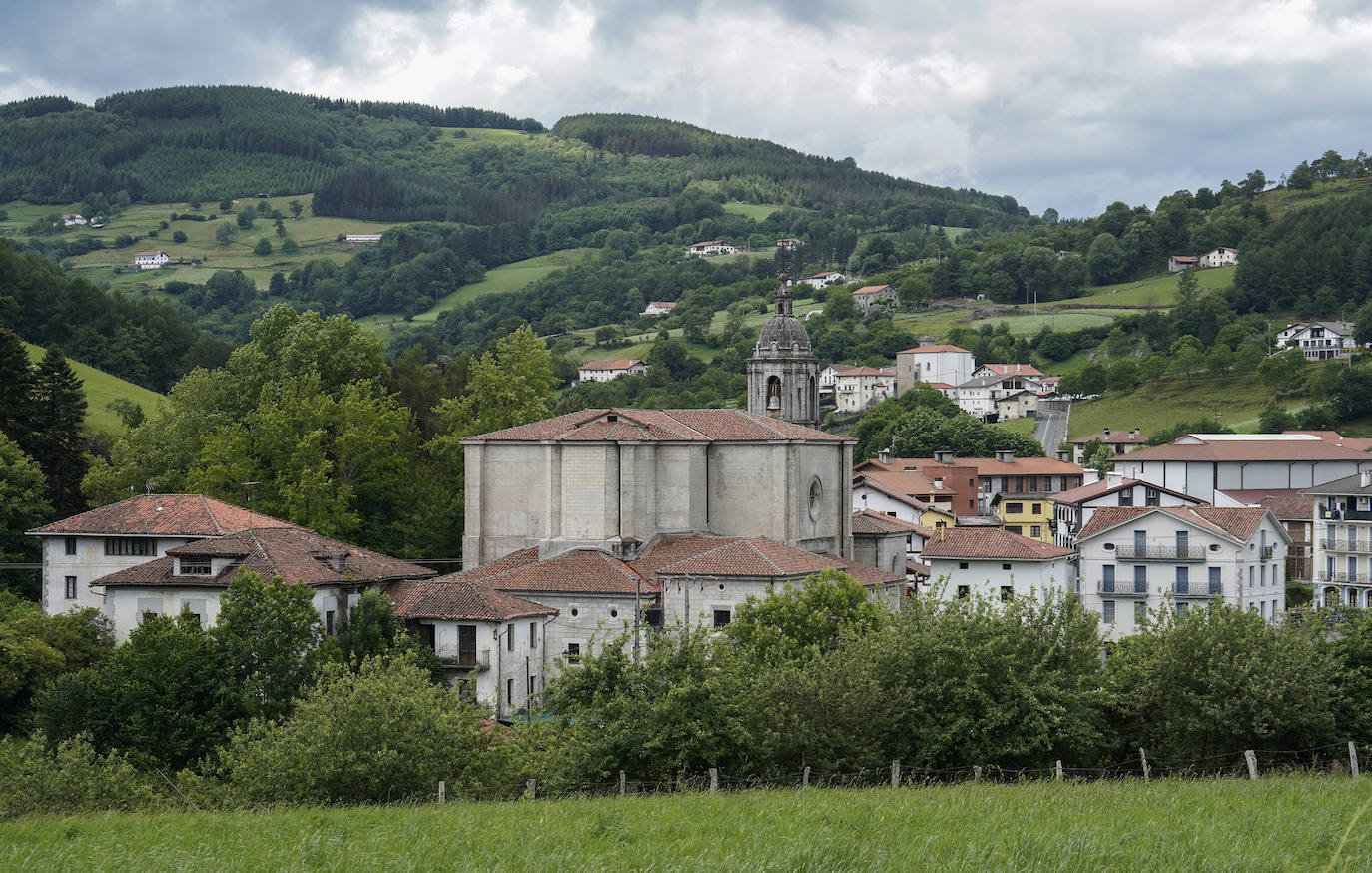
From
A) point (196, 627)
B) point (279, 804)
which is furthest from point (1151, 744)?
point (196, 627)

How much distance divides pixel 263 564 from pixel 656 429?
14560 mm

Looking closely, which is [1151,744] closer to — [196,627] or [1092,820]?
[1092,820]

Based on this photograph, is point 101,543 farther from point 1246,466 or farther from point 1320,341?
point 1320,341

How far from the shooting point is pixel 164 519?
162ft

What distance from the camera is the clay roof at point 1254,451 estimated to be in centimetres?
7988

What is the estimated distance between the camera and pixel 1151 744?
96.0ft

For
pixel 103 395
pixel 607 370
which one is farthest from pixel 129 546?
pixel 607 370

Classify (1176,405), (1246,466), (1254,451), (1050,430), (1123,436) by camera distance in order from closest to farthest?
(1246,466), (1254,451), (1123,436), (1176,405), (1050,430)

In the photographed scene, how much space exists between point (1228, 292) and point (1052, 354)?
83.8 ft

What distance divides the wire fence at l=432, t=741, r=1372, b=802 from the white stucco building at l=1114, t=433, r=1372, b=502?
170ft

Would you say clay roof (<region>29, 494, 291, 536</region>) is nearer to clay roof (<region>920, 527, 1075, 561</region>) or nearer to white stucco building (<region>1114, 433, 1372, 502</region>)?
clay roof (<region>920, 527, 1075, 561</region>)

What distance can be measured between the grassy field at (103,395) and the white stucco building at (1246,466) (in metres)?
51.1

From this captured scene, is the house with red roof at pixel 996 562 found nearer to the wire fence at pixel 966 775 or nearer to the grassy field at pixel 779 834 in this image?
the wire fence at pixel 966 775

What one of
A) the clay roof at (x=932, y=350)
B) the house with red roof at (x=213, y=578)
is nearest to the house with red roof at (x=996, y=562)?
the house with red roof at (x=213, y=578)
